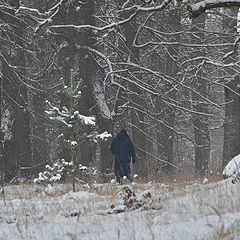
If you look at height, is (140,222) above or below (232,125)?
below

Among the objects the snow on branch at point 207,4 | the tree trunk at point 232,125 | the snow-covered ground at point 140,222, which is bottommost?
the snow-covered ground at point 140,222

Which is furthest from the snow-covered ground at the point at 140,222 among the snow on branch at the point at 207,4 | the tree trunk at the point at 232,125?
the tree trunk at the point at 232,125

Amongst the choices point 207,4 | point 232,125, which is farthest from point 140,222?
point 232,125

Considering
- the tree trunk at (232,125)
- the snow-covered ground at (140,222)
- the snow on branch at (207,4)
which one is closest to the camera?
the snow-covered ground at (140,222)

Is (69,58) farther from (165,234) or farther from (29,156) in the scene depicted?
(165,234)

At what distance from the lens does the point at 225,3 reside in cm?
550

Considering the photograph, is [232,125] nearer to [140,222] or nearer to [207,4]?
[207,4]

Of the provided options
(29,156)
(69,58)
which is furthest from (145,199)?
(29,156)

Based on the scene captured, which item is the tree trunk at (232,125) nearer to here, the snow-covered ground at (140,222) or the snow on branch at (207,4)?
the snow on branch at (207,4)

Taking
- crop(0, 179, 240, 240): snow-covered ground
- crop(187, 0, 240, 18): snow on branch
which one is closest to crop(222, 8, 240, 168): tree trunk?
crop(187, 0, 240, 18): snow on branch

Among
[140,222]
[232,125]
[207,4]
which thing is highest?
[207,4]

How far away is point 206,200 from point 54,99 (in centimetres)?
1135

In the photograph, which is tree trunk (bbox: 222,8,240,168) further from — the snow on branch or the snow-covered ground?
the snow-covered ground

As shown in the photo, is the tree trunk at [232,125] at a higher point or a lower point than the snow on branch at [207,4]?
lower
